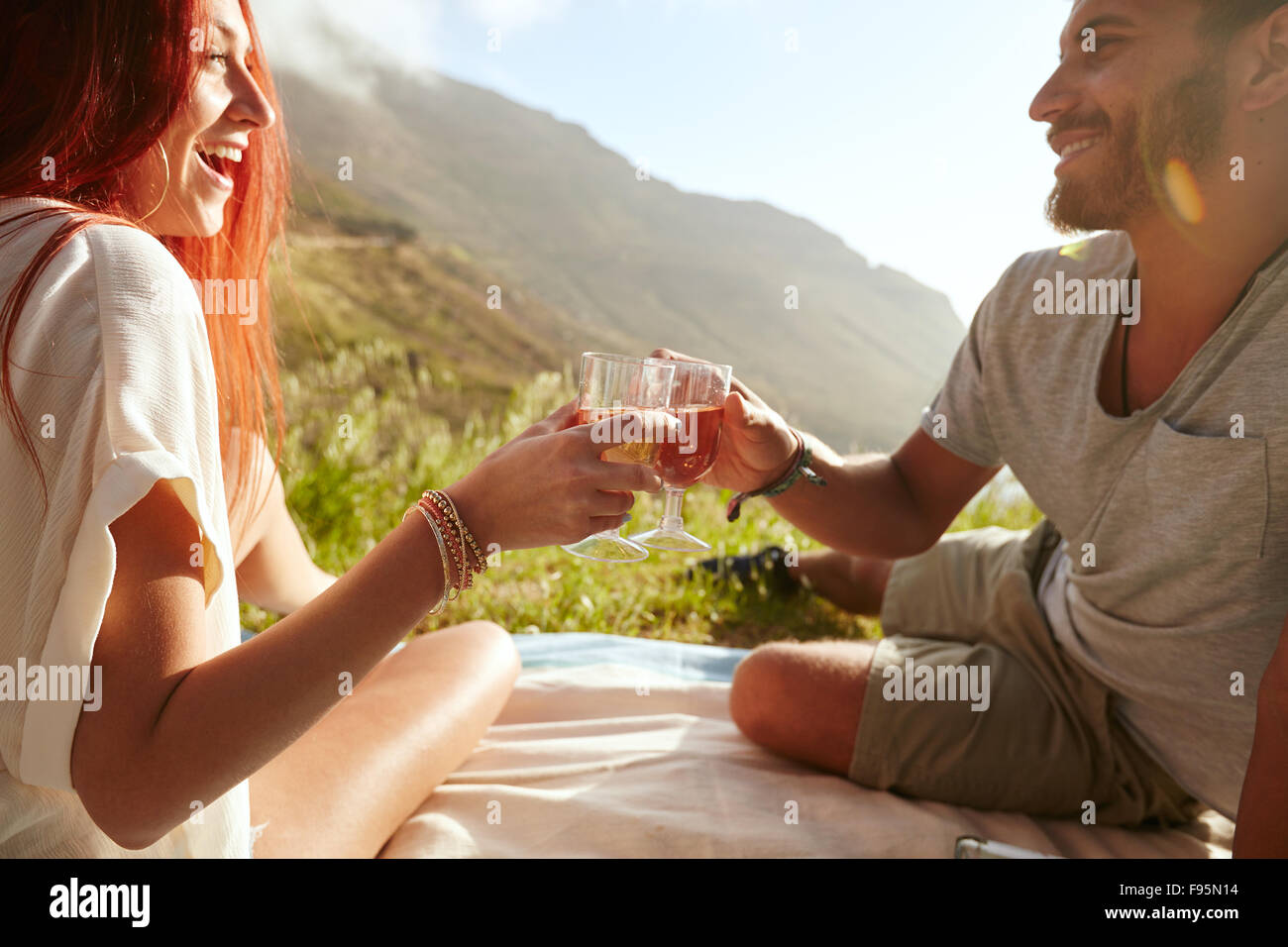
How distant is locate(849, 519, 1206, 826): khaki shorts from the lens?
2678 millimetres

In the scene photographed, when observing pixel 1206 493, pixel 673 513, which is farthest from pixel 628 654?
pixel 1206 493

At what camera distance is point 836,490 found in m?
2.86

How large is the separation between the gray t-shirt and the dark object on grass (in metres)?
1.90

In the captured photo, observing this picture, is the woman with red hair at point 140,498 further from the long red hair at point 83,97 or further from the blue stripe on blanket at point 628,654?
the blue stripe on blanket at point 628,654

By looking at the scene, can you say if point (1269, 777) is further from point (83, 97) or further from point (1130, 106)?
point (83, 97)

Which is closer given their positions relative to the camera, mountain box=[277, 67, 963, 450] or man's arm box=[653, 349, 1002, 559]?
man's arm box=[653, 349, 1002, 559]

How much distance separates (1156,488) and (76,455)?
8.04 ft

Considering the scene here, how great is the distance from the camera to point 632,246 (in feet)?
223

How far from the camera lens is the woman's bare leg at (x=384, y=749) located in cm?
203

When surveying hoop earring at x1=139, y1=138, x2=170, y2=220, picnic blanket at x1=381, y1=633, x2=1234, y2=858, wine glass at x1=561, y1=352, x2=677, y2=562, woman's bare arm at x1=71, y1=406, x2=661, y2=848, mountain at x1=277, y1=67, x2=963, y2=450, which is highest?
mountain at x1=277, y1=67, x2=963, y2=450

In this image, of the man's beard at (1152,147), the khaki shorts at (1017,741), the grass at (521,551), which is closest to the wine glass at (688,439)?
the khaki shorts at (1017,741)

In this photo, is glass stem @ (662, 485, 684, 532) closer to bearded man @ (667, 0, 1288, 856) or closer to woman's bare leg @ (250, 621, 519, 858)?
bearded man @ (667, 0, 1288, 856)

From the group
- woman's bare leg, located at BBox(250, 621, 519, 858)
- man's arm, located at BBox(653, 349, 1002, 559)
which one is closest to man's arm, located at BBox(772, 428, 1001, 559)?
man's arm, located at BBox(653, 349, 1002, 559)
